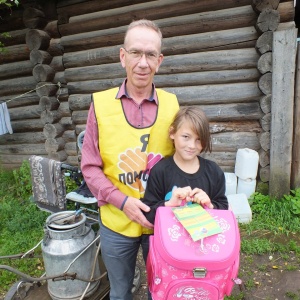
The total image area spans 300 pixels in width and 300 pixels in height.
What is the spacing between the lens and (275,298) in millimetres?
2902

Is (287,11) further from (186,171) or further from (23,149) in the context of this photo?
(23,149)

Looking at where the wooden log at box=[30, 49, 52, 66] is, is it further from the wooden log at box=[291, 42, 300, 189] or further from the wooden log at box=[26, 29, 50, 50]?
the wooden log at box=[291, 42, 300, 189]

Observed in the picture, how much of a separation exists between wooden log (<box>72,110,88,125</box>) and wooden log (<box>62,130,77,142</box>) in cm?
28

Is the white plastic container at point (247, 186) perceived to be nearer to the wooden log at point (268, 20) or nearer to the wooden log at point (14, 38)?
the wooden log at point (268, 20)

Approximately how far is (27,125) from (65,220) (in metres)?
4.09

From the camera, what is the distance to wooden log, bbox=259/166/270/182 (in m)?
4.41

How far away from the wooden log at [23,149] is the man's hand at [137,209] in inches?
194

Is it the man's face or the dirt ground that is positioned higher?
the man's face

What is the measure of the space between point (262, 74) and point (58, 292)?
12.3 ft

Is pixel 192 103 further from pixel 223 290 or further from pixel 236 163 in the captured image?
pixel 223 290

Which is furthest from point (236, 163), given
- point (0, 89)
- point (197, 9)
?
point (0, 89)

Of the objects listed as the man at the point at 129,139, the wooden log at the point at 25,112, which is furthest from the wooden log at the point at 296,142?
the wooden log at the point at 25,112

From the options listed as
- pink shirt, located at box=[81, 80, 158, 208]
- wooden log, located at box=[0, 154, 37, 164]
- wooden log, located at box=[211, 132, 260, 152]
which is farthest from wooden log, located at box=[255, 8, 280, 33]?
wooden log, located at box=[0, 154, 37, 164]

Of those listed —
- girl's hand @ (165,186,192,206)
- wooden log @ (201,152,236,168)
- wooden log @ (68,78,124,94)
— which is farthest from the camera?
wooden log @ (68,78,124,94)
